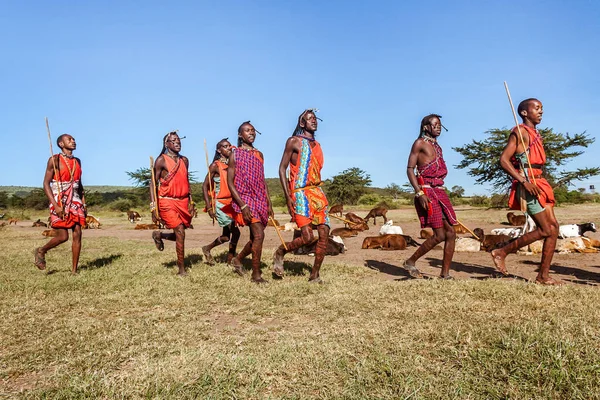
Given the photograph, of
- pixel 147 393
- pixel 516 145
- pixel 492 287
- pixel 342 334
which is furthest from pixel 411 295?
pixel 147 393

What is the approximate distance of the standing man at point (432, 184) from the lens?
18.7 feet

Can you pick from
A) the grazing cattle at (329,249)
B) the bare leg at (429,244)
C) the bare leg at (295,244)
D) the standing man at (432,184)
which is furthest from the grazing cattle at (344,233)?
the standing man at (432,184)

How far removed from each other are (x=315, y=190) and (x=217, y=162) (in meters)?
2.52

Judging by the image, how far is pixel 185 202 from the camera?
6.86 meters

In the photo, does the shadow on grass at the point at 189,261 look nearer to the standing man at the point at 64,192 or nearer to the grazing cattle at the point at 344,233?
the standing man at the point at 64,192

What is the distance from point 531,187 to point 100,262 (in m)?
7.16

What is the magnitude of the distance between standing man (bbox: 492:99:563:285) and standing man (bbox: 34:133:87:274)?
6.04 meters

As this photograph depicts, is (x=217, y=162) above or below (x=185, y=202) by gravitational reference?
above

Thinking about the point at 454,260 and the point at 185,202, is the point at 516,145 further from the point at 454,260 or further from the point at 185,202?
the point at 185,202

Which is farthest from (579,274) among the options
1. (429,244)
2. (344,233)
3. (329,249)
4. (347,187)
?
(347,187)

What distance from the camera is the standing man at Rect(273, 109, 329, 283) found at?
5723 millimetres

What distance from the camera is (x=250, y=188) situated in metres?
6.03

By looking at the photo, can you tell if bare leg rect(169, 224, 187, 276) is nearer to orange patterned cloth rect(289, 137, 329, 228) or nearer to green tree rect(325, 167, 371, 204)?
orange patterned cloth rect(289, 137, 329, 228)

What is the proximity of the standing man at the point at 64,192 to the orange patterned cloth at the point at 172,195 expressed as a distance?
1.41m
